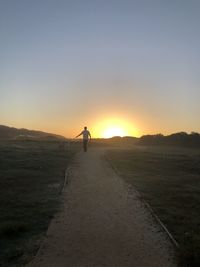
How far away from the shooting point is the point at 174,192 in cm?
2250

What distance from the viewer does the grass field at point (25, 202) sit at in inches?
513

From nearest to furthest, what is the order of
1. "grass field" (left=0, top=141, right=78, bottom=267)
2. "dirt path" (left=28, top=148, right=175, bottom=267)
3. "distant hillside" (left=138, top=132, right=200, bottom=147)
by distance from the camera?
"dirt path" (left=28, top=148, right=175, bottom=267) < "grass field" (left=0, top=141, right=78, bottom=267) < "distant hillside" (left=138, top=132, right=200, bottom=147)

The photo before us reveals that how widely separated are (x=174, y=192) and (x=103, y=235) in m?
9.14

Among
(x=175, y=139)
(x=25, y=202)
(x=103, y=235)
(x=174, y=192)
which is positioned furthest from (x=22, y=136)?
(x=103, y=235)

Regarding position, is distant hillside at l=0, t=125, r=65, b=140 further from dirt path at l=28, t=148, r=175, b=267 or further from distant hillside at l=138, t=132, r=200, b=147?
dirt path at l=28, t=148, r=175, b=267

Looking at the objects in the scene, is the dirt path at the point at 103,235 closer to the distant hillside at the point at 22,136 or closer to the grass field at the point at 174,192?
the grass field at the point at 174,192

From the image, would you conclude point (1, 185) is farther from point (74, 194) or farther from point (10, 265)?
point (10, 265)

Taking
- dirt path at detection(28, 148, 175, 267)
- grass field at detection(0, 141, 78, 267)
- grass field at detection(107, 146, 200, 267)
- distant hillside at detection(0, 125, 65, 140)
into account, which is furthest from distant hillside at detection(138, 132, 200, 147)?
dirt path at detection(28, 148, 175, 267)

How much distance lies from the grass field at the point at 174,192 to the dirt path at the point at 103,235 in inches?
24.9

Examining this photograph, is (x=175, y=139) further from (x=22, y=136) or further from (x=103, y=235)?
(x=103, y=235)

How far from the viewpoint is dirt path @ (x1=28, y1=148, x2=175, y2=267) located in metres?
12.0

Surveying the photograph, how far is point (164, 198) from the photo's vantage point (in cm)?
2058

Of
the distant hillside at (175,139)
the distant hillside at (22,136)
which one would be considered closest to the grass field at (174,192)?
the distant hillside at (175,139)

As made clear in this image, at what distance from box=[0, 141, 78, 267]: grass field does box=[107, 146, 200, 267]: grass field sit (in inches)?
173
